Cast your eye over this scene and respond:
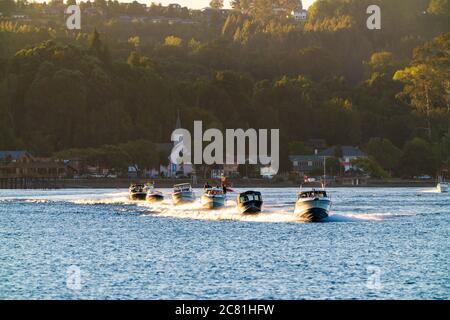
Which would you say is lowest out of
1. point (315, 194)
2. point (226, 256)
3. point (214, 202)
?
point (226, 256)

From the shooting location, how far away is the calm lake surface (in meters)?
57.2

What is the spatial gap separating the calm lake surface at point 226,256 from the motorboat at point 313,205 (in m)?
1.24

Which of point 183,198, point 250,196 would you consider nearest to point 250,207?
point 250,196

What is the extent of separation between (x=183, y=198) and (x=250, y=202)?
28544mm

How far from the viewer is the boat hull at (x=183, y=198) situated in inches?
5325

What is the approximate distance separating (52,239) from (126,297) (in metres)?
31.8

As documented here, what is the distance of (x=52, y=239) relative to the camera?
8606 centimetres

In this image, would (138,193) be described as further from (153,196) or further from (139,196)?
(153,196)

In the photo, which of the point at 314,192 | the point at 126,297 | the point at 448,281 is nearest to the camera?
the point at 126,297

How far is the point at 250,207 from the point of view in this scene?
357 feet

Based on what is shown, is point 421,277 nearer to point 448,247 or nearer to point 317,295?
point 317,295

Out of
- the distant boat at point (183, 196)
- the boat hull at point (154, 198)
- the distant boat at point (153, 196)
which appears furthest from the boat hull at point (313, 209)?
the distant boat at point (153, 196)

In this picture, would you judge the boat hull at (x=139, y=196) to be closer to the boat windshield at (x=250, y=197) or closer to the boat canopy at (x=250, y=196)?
the boat canopy at (x=250, y=196)

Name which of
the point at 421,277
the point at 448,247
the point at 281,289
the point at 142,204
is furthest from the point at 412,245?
the point at 142,204
